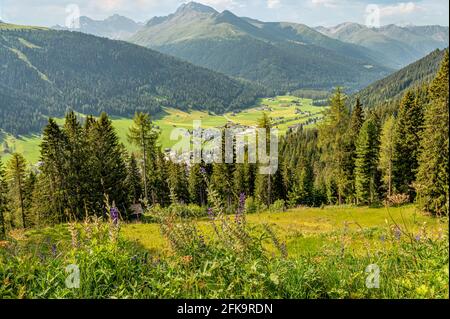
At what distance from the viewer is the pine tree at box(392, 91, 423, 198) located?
4506 centimetres

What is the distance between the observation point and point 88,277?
15.5ft

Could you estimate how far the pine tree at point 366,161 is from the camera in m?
46.7

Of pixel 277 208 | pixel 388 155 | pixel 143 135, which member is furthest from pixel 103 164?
pixel 388 155

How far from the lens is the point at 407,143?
46.4m

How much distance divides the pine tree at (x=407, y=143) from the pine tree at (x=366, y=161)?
2704 millimetres

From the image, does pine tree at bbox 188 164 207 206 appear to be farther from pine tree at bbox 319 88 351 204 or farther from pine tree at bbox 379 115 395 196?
pine tree at bbox 379 115 395 196

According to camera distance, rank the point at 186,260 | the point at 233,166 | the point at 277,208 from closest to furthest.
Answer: the point at 186,260 < the point at 277,208 < the point at 233,166

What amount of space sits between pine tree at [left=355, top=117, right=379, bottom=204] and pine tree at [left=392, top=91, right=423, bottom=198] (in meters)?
2.70

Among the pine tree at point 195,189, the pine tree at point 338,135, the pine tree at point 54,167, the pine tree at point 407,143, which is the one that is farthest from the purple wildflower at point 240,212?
the pine tree at point 195,189

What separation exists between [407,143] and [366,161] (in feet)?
17.4

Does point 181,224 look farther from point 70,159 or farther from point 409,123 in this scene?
point 409,123

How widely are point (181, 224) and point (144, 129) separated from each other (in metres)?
42.3

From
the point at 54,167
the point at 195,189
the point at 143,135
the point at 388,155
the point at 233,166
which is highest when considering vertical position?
the point at 143,135

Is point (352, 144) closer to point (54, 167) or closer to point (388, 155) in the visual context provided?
point (388, 155)
